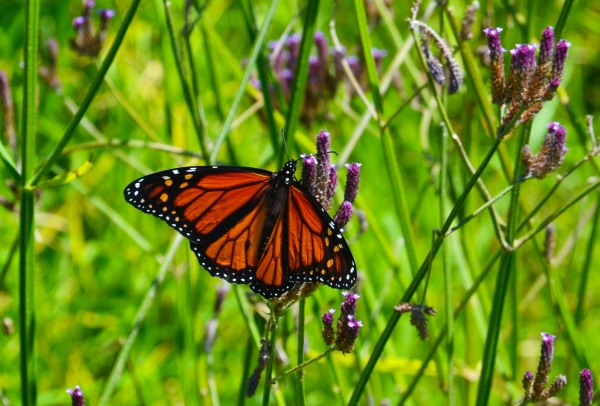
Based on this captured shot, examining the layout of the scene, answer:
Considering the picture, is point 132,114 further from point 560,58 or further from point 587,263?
point 587,263

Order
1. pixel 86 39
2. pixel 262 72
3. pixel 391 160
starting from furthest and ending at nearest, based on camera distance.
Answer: pixel 86 39
pixel 262 72
pixel 391 160

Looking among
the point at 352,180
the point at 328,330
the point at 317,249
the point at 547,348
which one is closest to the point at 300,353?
the point at 328,330

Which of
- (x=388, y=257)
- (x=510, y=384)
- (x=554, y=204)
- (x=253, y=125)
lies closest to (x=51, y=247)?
(x=253, y=125)

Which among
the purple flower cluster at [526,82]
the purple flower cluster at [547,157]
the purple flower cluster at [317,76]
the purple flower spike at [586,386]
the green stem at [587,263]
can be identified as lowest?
the purple flower spike at [586,386]

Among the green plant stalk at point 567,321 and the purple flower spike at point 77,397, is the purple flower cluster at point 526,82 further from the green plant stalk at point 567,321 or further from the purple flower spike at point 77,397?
the purple flower spike at point 77,397

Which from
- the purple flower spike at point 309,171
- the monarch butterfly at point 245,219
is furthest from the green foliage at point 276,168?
the purple flower spike at point 309,171

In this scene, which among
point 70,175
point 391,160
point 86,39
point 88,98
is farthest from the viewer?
point 86,39

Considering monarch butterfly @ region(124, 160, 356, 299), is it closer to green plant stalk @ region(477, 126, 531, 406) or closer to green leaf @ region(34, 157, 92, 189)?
green leaf @ region(34, 157, 92, 189)

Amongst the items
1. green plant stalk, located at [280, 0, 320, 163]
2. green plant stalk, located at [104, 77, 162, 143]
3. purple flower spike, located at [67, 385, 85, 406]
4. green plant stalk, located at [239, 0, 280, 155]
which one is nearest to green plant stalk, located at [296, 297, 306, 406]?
purple flower spike, located at [67, 385, 85, 406]
